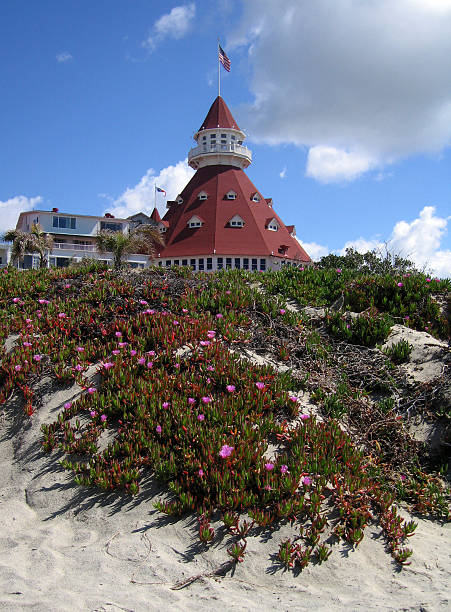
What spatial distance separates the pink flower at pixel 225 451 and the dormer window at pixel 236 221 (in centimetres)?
5093

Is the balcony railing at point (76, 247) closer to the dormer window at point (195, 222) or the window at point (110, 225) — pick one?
the window at point (110, 225)

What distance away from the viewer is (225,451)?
211 inches

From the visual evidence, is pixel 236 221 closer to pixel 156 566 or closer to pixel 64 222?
pixel 64 222

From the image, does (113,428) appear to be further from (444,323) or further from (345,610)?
(444,323)

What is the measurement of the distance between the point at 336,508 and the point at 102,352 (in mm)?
4519

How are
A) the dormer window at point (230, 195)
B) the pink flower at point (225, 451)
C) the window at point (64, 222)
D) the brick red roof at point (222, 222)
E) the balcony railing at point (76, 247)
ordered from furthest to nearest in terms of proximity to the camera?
the window at point (64, 222) < the dormer window at point (230, 195) < the balcony railing at point (76, 247) < the brick red roof at point (222, 222) < the pink flower at point (225, 451)

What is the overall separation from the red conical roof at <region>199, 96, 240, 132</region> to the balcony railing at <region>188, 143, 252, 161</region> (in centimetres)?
262

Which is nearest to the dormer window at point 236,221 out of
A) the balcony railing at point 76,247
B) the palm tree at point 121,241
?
the balcony railing at point 76,247

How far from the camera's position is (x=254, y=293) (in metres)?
10.7

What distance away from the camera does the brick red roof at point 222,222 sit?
53312mm

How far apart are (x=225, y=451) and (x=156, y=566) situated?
138 cm

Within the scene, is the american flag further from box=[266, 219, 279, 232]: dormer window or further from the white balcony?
box=[266, 219, 279, 232]: dormer window

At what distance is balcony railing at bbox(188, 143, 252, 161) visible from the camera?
60250mm

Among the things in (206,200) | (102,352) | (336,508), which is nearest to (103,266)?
(102,352)
